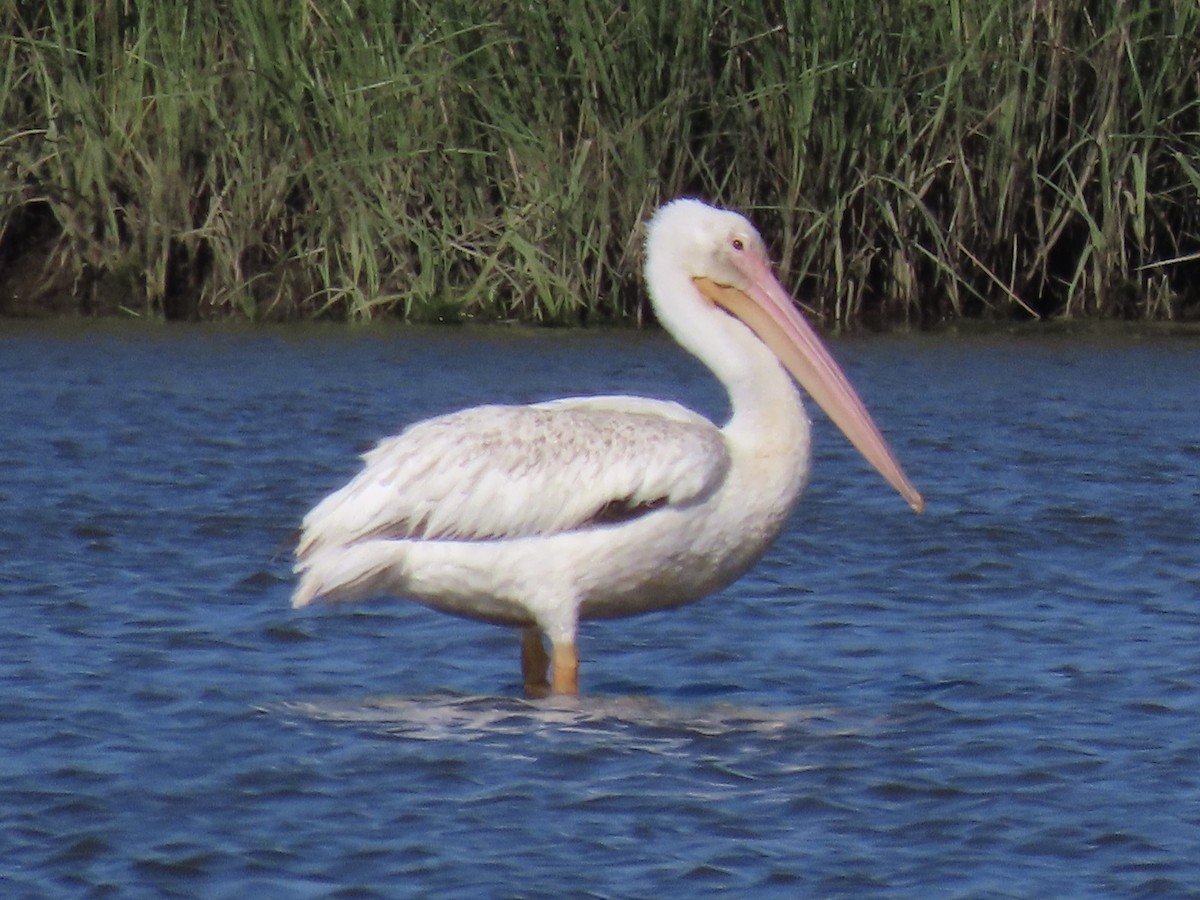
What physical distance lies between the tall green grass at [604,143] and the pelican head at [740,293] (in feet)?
13.0

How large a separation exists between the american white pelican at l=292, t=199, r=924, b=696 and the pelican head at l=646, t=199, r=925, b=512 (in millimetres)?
314

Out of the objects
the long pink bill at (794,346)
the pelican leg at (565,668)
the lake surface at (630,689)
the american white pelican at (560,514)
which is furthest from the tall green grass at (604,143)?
the pelican leg at (565,668)

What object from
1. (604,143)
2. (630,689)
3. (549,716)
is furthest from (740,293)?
(604,143)

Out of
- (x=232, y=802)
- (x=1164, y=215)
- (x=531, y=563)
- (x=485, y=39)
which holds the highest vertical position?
(x=485, y=39)

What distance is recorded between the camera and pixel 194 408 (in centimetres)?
875

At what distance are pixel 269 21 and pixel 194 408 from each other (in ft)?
6.35

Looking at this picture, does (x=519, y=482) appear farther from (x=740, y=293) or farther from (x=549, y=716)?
(x=740, y=293)

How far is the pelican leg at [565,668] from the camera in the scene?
5.08 metres

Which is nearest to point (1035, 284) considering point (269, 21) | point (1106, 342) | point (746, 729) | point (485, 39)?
point (1106, 342)

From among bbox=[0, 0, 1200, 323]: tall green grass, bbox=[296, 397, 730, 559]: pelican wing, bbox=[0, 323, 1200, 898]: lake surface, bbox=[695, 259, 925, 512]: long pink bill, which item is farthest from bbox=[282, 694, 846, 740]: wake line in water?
bbox=[0, 0, 1200, 323]: tall green grass

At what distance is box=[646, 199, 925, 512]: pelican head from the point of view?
5566 mm

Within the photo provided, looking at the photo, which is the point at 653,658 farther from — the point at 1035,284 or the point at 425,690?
the point at 1035,284

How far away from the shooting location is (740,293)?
5625mm

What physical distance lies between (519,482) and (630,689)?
53 cm
